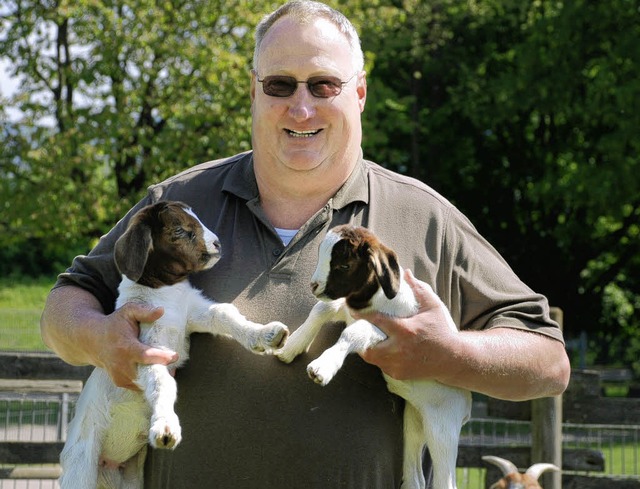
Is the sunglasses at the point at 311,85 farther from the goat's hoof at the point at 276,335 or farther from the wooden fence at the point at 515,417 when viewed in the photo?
the wooden fence at the point at 515,417

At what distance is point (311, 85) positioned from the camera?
416 cm

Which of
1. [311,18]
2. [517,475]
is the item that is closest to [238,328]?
[311,18]

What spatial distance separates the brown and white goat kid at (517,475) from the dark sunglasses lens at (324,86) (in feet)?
15.2

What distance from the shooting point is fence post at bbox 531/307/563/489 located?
803cm

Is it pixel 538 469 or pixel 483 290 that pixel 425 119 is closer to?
pixel 538 469

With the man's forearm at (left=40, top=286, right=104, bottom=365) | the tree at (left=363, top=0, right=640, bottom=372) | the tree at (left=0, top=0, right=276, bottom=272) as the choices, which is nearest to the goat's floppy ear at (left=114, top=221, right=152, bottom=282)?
the man's forearm at (left=40, top=286, right=104, bottom=365)

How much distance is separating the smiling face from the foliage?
14317 mm

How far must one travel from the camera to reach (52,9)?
18.7 m

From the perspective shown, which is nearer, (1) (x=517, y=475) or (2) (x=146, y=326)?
(2) (x=146, y=326)

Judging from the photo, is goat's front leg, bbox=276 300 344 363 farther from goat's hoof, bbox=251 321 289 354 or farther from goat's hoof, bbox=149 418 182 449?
goat's hoof, bbox=149 418 182 449

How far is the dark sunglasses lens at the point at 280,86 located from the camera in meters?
4.18

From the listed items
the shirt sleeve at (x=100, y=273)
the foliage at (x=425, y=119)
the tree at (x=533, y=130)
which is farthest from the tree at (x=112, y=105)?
the shirt sleeve at (x=100, y=273)

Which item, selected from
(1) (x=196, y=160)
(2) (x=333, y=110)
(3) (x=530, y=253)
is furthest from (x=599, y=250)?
(2) (x=333, y=110)

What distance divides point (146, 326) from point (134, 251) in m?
0.31
